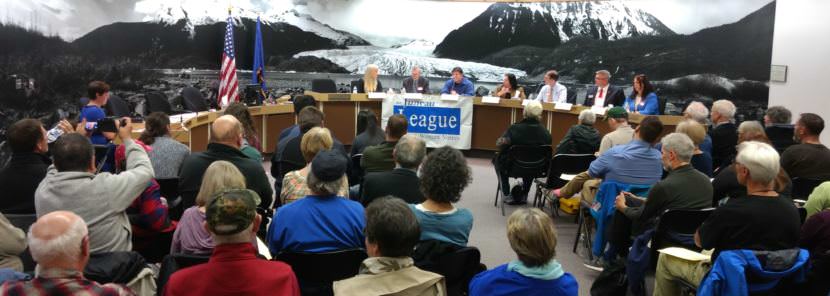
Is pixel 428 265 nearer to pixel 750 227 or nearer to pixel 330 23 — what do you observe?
pixel 750 227

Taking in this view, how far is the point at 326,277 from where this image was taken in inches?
115

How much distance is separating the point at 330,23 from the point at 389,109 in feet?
10.4

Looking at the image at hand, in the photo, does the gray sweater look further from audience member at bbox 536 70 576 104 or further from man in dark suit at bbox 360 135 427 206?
audience member at bbox 536 70 576 104

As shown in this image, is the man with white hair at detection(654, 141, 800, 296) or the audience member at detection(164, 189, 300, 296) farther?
the man with white hair at detection(654, 141, 800, 296)

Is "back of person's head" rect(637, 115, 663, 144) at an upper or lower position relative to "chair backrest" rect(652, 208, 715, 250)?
upper

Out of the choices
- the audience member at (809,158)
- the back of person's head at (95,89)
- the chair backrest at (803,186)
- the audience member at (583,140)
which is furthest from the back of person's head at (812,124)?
the back of person's head at (95,89)

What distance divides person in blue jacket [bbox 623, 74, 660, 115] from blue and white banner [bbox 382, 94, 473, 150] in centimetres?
242

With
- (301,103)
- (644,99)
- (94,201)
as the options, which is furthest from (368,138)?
(644,99)

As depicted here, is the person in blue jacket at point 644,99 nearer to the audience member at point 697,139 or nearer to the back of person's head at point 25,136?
the audience member at point 697,139

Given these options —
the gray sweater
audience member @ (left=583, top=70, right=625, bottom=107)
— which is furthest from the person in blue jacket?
the gray sweater

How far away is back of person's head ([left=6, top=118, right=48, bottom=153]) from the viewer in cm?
354

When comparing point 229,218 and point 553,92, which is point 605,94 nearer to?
point 553,92

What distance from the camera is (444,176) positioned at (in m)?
3.23

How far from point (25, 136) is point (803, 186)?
5.10 m
